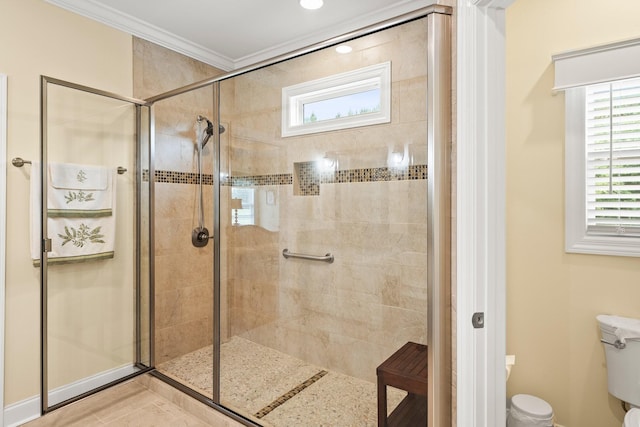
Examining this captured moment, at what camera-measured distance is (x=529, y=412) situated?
71.4 inches

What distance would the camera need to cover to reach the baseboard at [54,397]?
6.46ft

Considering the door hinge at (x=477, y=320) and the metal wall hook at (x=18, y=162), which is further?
A: the metal wall hook at (x=18, y=162)

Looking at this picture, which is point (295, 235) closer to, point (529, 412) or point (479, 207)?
point (479, 207)

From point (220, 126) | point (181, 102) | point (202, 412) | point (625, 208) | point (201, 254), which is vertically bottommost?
point (202, 412)

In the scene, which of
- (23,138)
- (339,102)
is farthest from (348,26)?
(23,138)

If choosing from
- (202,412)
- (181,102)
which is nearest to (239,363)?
(202,412)

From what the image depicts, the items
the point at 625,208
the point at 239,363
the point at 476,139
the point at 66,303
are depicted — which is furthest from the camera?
the point at 239,363

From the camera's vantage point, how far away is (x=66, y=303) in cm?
210

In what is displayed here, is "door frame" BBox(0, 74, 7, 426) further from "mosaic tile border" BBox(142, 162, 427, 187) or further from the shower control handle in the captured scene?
the shower control handle

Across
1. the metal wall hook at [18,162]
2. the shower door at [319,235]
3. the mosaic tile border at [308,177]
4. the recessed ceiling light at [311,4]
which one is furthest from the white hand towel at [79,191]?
the recessed ceiling light at [311,4]

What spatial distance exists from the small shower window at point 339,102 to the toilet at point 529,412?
1679 millimetres

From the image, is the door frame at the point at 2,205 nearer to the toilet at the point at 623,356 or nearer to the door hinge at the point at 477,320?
the door hinge at the point at 477,320

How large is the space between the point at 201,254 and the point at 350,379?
1.30 meters

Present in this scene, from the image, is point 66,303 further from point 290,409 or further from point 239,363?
point 290,409
